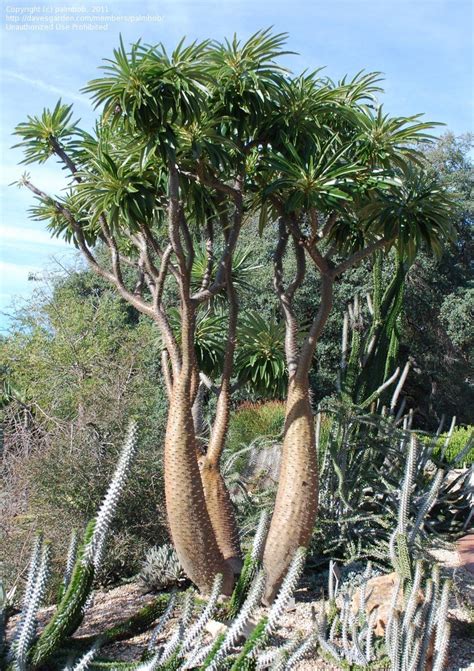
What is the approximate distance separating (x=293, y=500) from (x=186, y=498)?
0.71 meters

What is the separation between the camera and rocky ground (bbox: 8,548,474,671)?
4191 millimetres

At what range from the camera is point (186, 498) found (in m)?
4.61

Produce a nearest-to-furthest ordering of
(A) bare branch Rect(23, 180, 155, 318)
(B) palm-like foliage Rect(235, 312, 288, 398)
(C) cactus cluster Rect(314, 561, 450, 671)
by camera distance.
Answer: (C) cactus cluster Rect(314, 561, 450, 671) → (A) bare branch Rect(23, 180, 155, 318) → (B) palm-like foliage Rect(235, 312, 288, 398)

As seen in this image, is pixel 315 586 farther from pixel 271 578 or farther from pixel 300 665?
pixel 300 665

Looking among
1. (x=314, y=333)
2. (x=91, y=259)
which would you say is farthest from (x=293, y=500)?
(x=91, y=259)

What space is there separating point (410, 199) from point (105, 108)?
2.13 meters

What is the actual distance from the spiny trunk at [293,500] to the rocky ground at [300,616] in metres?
0.32

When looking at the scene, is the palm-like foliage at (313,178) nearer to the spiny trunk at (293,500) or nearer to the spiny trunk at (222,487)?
the spiny trunk at (222,487)

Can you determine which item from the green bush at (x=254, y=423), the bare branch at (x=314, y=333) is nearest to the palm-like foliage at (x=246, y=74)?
the bare branch at (x=314, y=333)

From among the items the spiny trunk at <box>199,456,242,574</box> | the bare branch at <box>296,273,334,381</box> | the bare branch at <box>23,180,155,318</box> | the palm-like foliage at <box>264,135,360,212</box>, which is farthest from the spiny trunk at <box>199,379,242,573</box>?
the palm-like foliage at <box>264,135,360,212</box>

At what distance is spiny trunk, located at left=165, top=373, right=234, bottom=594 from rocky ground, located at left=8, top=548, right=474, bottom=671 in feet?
1.33

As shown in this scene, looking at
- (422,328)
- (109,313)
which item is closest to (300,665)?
(109,313)

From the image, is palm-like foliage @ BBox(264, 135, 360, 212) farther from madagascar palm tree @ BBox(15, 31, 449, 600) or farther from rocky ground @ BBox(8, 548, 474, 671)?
rocky ground @ BBox(8, 548, 474, 671)

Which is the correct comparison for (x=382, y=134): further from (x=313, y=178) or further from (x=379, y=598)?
(x=379, y=598)
